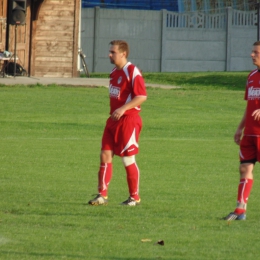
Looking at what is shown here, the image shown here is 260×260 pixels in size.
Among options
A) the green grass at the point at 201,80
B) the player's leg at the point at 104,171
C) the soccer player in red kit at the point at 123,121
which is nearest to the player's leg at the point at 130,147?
the soccer player in red kit at the point at 123,121

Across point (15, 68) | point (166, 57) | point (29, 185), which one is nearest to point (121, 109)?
point (29, 185)

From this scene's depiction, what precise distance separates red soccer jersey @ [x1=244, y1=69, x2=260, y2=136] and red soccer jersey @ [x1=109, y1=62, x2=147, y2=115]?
129 centimetres

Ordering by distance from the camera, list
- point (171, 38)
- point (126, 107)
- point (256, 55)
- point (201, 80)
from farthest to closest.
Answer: point (171, 38)
point (201, 80)
point (126, 107)
point (256, 55)

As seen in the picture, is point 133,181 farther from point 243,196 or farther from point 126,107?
point 243,196

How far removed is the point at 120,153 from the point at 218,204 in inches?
51.1

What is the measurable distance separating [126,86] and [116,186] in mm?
2398

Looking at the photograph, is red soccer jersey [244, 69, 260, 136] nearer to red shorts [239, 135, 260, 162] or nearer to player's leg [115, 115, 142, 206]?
red shorts [239, 135, 260, 162]

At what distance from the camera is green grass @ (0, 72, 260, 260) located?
24.6ft

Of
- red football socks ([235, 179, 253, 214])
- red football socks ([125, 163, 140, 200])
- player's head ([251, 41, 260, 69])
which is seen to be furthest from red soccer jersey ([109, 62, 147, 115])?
red football socks ([235, 179, 253, 214])

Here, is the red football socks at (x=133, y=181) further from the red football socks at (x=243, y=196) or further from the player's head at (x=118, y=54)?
the red football socks at (x=243, y=196)

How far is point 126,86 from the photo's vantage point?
989 cm

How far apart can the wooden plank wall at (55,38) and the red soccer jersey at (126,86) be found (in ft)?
79.7

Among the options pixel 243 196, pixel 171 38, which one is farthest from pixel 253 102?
pixel 171 38

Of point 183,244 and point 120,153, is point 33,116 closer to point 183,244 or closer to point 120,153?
point 120,153
